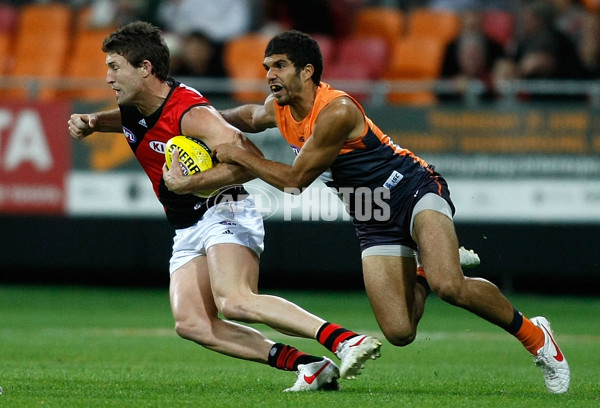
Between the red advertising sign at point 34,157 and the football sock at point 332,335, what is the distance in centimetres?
865

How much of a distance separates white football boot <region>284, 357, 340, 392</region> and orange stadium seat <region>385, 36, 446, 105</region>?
312 inches

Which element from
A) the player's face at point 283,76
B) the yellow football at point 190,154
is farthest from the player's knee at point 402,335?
the player's face at point 283,76

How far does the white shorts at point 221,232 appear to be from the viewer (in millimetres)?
6855

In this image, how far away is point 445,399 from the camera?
6367 mm

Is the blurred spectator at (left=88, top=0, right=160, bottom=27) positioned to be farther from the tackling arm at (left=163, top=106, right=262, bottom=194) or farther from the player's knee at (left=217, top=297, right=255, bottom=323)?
the player's knee at (left=217, top=297, right=255, bottom=323)

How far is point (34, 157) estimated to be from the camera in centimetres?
1436

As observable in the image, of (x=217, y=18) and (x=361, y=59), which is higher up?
(x=217, y=18)

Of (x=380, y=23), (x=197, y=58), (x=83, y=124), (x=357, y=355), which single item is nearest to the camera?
(x=357, y=355)

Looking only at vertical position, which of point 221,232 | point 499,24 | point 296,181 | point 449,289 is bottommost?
point 449,289

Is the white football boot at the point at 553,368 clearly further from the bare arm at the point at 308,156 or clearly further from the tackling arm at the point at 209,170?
the tackling arm at the point at 209,170

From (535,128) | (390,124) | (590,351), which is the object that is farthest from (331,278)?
(590,351)

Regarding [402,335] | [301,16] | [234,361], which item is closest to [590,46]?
[301,16]

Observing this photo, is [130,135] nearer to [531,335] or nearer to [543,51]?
[531,335]

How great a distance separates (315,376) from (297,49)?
6.87ft
